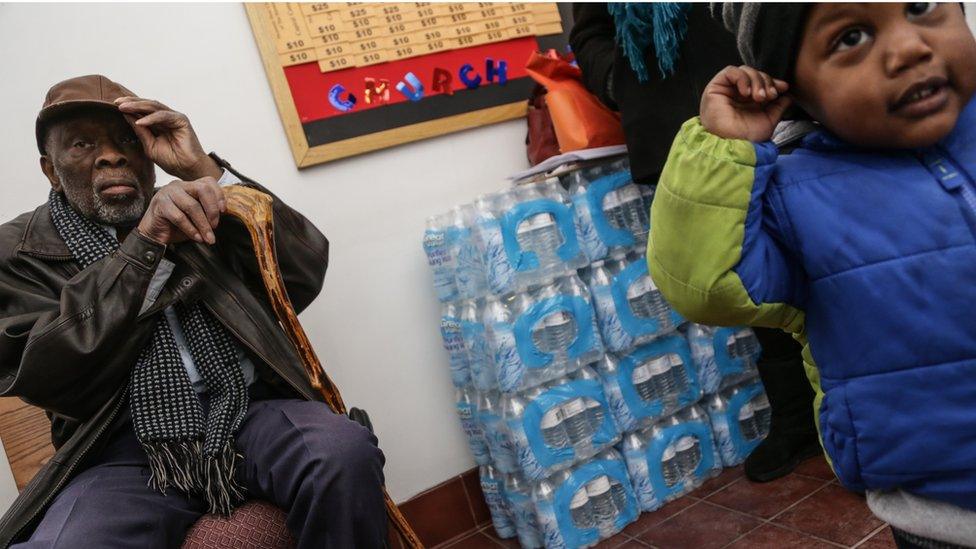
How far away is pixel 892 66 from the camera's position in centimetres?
62

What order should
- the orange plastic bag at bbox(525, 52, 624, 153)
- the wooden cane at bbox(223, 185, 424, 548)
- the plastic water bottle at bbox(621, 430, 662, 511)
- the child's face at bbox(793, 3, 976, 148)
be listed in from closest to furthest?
the child's face at bbox(793, 3, 976, 148) < the wooden cane at bbox(223, 185, 424, 548) < the plastic water bottle at bbox(621, 430, 662, 511) < the orange plastic bag at bbox(525, 52, 624, 153)

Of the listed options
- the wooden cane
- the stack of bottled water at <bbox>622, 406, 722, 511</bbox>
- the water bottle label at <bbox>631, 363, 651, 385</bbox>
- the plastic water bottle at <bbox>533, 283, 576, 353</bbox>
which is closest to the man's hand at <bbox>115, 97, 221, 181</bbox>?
the wooden cane

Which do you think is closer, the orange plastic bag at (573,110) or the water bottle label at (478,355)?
the water bottle label at (478,355)

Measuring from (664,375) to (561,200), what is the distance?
595mm

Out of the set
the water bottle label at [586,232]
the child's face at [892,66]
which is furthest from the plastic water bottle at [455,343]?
the child's face at [892,66]

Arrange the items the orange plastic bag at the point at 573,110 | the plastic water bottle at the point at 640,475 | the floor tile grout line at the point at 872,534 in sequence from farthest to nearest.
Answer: the orange plastic bag at the point at 573,110 → the plastic water bottle at the point at 640,475 → the floor tile grout line at the point at 872,534

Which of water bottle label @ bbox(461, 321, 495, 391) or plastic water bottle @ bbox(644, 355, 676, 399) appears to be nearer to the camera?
water bottle label @ bbox(461, 321, 495, 391)

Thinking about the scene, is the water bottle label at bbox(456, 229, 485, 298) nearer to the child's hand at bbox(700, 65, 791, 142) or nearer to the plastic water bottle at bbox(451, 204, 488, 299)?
the plastic water bottle at bbox(451, 204, 488, 299)

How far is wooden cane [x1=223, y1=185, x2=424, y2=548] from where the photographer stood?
3.84 ft

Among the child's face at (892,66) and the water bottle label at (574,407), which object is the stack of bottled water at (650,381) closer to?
the water bottle label at (574,407)

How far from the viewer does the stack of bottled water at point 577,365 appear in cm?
163

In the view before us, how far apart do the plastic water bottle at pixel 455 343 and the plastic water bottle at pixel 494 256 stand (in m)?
0.22

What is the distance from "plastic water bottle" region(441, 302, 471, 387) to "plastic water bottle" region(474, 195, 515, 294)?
221mm

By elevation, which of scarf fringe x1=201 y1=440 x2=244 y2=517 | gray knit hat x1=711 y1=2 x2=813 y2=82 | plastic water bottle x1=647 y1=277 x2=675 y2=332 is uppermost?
gray knit hat x1=711 y1=2 x2=813 y2=82
